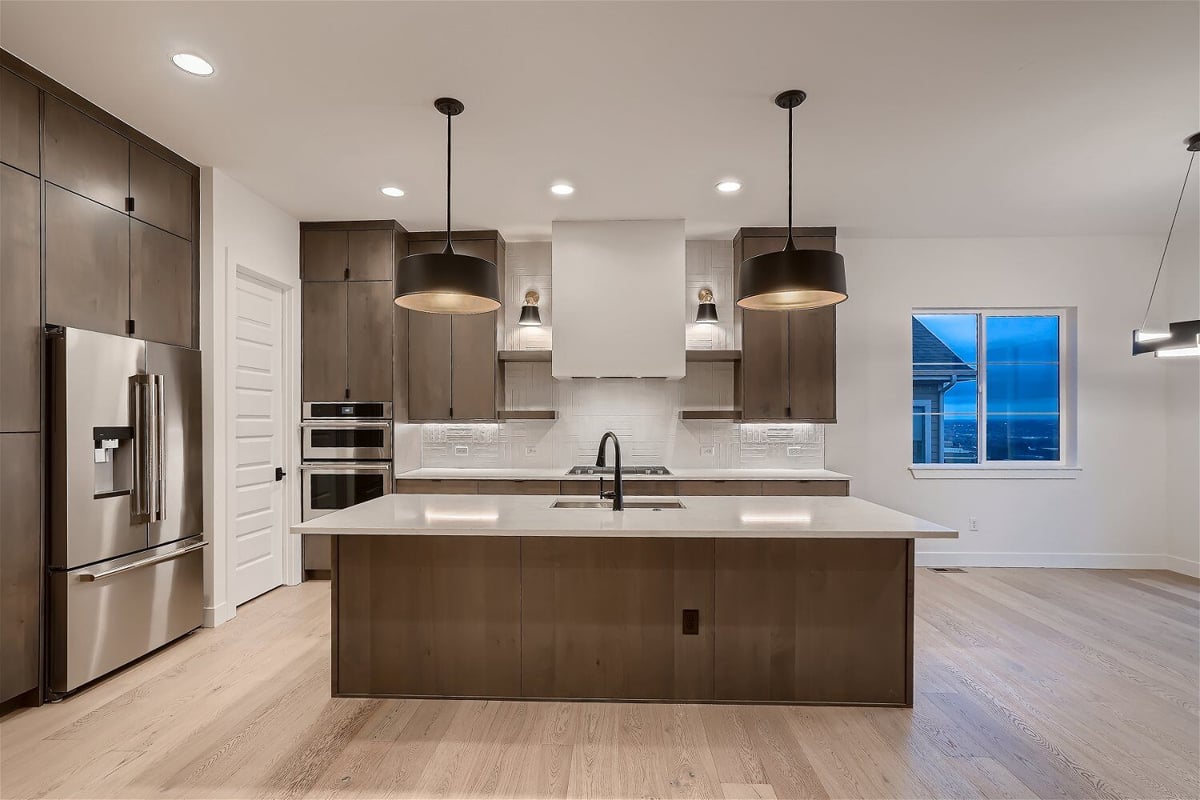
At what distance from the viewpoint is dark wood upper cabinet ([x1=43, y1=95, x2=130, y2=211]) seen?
2.69m

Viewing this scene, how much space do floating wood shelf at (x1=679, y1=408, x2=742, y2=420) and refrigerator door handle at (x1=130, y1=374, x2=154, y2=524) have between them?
139 inches

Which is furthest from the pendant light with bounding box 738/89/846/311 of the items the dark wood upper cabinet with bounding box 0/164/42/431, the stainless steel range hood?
the dark wood upper cabinet with bounding box 0/164/42/431

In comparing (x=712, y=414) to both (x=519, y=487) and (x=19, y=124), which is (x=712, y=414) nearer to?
(x=519, y=487)

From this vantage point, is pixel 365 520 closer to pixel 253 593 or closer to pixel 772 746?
pixel 772 746

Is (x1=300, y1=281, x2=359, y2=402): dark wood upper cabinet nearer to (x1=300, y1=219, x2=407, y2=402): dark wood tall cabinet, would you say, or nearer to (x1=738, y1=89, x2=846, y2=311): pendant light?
(x1=300, y1=219, x2=407, y2=402): dark wood tall cabinet

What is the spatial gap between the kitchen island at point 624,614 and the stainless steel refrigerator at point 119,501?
1.12 m

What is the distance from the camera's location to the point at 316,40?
7.82 feet

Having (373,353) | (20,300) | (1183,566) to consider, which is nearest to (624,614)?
(20,300)

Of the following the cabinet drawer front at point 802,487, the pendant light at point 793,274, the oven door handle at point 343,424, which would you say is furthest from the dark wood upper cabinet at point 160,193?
the cabinet drawer front at point 802,487

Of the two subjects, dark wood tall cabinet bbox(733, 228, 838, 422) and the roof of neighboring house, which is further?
the roof of neighboring house

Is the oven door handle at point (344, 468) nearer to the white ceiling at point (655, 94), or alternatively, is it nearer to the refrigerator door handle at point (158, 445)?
the refrigerator door handle at point (158, 445)

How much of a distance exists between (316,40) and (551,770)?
282cm

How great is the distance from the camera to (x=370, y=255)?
4715mm

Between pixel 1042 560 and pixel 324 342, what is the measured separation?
6.01 metres
